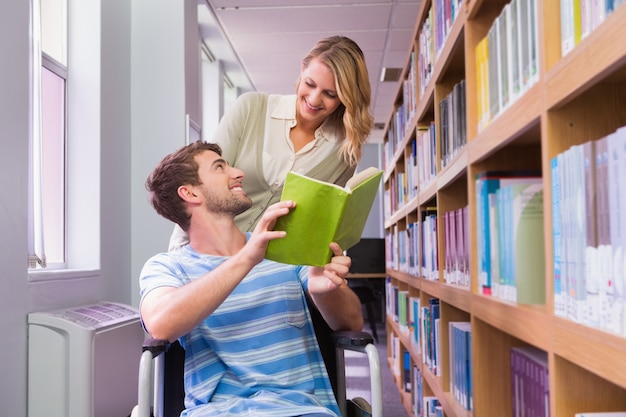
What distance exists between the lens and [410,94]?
3.49 m

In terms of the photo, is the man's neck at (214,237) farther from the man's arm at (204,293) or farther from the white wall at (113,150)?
the white wall at (113,150)

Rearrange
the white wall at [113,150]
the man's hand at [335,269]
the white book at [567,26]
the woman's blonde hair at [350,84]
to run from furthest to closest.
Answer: the white wall at [113,150] → the woman's blonde hair at [350,84] → the man's hand at [335,269] → the white book at [567,26]

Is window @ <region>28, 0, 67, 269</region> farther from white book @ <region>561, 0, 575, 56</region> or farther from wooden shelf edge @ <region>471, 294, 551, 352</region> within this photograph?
white book @ <region>561, 0, 575, 56</region>

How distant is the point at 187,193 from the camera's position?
1.59 m

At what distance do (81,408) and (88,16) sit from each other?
76.4 inches

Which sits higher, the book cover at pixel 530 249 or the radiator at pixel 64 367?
the book cover at pixel 530 249

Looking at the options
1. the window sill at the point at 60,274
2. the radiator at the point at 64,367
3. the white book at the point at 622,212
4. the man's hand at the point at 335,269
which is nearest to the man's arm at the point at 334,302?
the man's hand at the point at 335,269

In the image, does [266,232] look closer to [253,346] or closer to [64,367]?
[253,346]

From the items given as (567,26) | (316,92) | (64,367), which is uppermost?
(316,92)

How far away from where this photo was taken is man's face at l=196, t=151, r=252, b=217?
1594 millimetres

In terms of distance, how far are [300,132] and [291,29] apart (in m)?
3.36

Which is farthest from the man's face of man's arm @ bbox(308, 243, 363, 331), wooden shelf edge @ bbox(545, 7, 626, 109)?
wooden shelf edge @ bbox(545, 7, 626, 109)

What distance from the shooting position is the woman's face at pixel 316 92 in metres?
1.90

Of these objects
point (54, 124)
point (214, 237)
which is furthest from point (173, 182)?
point (54, 124)
